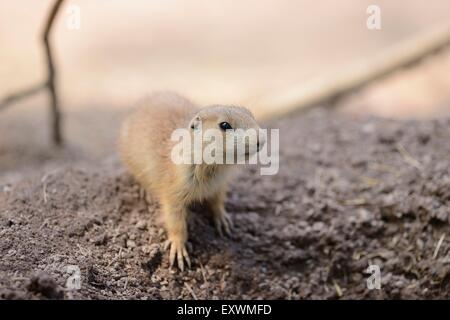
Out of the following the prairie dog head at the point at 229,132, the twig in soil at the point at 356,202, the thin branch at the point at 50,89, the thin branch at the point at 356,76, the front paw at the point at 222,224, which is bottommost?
the front paw at the point at 222,224

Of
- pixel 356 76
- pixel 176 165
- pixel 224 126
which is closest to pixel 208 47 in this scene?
pixel 356 76

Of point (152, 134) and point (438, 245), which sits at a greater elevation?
point (152, 134)

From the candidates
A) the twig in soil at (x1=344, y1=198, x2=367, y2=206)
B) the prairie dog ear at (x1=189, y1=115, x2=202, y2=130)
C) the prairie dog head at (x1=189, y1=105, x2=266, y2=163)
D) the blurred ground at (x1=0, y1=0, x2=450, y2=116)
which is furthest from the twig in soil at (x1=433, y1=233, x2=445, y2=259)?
the blurred ground at (x1=0, y1=0, x2=450, y2=116)

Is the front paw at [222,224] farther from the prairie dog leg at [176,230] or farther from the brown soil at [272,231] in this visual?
the prairie dog leg at [176,230]

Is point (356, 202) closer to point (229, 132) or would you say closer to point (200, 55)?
point (229, 132)

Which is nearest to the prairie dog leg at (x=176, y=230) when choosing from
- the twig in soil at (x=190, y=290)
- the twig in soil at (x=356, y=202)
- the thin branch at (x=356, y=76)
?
the twig in soil at (x=190, y=290)

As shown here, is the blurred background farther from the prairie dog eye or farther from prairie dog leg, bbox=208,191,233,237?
the prairie dog eye
